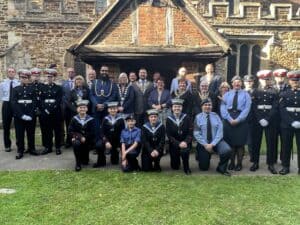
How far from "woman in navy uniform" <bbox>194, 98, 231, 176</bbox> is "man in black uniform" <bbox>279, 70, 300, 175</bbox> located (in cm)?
118

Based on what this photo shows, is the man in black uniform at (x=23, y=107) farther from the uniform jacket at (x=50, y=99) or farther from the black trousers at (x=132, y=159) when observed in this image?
the black trousers at (x=132, y=159)

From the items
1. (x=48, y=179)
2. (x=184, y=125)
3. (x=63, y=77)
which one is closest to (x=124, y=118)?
(x=184, y=125)

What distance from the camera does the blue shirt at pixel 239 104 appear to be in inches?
321

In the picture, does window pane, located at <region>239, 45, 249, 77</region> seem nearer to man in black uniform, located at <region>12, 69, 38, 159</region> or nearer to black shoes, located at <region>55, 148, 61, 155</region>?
black shoes, located at <region>55, 148, 61, 155</region>

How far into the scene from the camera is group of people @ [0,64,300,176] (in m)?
7.94

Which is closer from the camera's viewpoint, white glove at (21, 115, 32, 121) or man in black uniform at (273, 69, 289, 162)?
man in black uniform at (273, 69, 289, 162)

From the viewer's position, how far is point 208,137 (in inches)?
320

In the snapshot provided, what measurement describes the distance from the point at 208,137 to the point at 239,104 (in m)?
0.95

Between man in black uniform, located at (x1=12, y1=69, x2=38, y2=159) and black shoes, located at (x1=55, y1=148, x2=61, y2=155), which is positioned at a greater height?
man in black uniform, located at (x1=12, y1=69, x2=38, y2=159)

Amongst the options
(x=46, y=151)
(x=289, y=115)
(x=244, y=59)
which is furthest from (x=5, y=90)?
(x=244, y=59)

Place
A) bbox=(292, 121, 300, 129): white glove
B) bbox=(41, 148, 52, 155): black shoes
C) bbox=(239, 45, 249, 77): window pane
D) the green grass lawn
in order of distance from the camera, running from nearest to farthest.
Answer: the green grass lawn, bbox=(292, 121, 300, 129): white glove, bbox=(41, 148, 52, 155): black shoes, bbox=(239, 45, 249, 77): window pane

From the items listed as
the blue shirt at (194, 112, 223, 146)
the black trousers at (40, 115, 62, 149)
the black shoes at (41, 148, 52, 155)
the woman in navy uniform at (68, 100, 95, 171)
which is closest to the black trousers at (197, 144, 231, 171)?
the blue shirt at (194, 112, 223, 146)

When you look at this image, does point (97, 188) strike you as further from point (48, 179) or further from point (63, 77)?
point (63, 77)

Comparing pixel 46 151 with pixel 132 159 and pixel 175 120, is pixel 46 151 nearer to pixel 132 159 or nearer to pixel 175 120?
pixel 132 159
